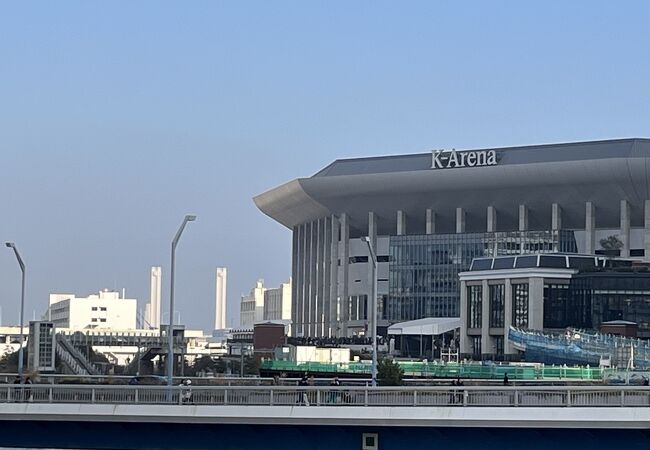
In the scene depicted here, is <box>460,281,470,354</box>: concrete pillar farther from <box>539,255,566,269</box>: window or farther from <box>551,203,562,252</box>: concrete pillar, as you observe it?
<box>551,203,562,252</box>: concrete pillar

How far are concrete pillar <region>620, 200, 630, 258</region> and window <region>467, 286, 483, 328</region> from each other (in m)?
24.8

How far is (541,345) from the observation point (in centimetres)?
13538

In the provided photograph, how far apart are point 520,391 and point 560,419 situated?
2.70 meters

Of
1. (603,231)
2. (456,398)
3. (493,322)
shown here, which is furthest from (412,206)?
(456,398)

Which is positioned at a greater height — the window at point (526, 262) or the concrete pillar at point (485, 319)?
the window at point (526, 262)

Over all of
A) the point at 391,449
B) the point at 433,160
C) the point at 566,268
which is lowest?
the point at 391,449

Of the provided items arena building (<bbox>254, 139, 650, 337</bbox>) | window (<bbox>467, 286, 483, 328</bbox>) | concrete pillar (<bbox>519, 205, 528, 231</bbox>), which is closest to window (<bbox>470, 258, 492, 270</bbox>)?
window (<bbox>467, 286, 483, 328</bbox>)

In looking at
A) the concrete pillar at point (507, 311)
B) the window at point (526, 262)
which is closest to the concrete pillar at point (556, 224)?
the window at point (526, 262)

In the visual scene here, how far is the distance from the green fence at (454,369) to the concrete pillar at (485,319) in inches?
1883

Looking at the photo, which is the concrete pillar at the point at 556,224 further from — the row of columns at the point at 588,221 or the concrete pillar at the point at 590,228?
the concrete pillar at the point at 590,228

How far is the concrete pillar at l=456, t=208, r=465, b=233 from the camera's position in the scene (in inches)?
7515

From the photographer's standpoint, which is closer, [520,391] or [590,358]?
[520,391]

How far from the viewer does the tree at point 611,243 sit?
18188 centimetres

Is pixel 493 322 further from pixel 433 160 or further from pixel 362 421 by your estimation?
pixel 362 421
